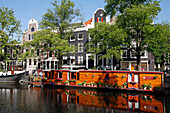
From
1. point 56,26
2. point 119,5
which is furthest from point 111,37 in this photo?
point 56,26

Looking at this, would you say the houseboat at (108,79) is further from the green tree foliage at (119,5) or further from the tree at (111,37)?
the green tree foliage at (119,5)

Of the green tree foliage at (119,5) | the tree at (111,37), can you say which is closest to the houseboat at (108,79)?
the tree at (111,37)

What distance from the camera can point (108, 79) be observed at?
25.4m

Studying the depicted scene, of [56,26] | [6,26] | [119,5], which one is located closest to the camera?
[6,26]

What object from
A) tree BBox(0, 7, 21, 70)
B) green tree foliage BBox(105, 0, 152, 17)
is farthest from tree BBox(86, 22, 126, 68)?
tree BBox(0, 7, 21, 70)

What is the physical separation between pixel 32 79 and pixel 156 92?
21552mm

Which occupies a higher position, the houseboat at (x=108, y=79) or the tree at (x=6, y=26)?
the tree at (x=6, y=26)

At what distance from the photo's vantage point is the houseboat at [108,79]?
22.8m

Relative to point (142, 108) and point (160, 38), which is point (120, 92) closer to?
point (142, 108)

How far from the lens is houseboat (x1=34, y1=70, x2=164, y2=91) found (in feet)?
74.8

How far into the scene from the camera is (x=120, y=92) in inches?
925

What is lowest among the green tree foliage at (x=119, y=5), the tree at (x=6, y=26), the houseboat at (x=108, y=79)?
the houseboat at (x=108, y=79)

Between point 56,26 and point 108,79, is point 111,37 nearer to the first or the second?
point 108,79

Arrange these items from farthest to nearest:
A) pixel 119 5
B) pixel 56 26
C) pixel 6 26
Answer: pixel 56 26
pixel 119 5
pixel 6 26
